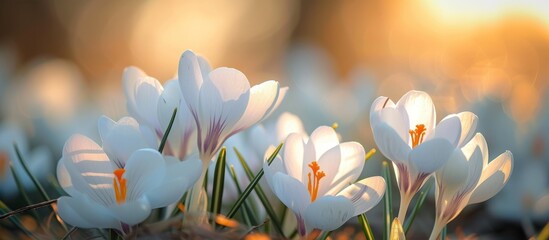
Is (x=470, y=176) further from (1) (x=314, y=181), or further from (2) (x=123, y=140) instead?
(2) (x=123, y=140)

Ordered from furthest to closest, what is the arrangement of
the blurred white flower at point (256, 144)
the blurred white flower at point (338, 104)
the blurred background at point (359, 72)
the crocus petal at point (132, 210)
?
the blurred white flower at point (338, 104) → the blurred background at point (359, 72) → the blurred white flower at point (256, 144) → the crocus petal at point (132, 210)

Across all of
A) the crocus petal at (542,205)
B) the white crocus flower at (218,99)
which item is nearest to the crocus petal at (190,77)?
the white crocus flower at (218,99)

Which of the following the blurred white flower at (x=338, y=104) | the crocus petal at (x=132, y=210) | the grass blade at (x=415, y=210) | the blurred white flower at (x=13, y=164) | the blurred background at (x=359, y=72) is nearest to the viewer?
the crocus petal at (x=132, y=210)

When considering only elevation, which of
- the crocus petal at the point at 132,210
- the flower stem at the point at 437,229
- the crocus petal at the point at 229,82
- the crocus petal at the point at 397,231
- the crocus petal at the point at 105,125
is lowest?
the flower stem at the point at 437,229

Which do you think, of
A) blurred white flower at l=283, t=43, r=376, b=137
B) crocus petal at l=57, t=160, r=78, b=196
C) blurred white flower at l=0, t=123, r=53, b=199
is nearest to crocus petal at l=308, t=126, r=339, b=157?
crocus petal at l=57, t=160, r=78, b=196

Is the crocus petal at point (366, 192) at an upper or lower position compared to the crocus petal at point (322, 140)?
lower

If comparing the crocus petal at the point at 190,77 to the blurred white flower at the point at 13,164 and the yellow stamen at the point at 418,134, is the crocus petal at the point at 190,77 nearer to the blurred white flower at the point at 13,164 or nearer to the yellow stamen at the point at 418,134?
the yellow stamen at the point at 418,134

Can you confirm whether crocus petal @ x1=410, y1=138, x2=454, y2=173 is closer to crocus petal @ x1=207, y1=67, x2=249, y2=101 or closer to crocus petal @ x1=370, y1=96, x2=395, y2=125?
crocus petal @ x1=370, y1=96, x2=395, y2=125

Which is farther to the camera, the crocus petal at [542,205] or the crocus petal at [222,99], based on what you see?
the crocus petal at [542,205]

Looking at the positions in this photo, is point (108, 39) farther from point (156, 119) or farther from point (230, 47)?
point (156, 119)
